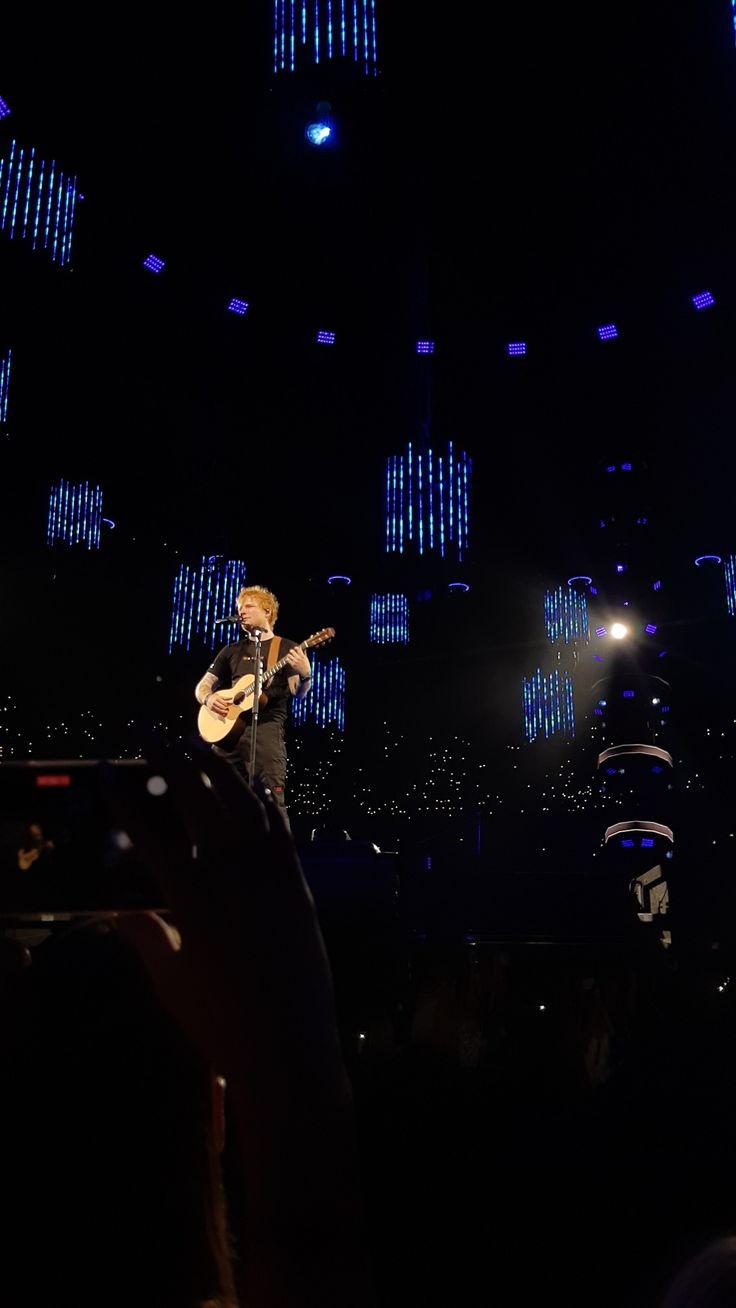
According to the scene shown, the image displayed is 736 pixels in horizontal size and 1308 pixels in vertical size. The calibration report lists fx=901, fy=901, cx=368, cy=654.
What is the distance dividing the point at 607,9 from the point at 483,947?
17.9 ft

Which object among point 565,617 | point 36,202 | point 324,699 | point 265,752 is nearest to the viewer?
point 265,752

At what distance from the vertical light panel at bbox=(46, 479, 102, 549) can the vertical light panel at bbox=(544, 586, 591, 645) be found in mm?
4626

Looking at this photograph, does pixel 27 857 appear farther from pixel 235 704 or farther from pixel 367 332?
pixel 367 332

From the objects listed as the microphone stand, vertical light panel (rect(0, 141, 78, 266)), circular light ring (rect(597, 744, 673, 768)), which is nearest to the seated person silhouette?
the microphone stand

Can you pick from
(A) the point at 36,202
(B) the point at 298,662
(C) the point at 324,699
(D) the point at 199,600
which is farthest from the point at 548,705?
(A) the point at 36,202

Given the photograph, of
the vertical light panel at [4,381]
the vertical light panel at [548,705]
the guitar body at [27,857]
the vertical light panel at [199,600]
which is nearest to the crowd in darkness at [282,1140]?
the guitar body at [27,857]

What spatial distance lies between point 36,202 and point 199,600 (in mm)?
3985

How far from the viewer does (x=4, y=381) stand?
21.9ft

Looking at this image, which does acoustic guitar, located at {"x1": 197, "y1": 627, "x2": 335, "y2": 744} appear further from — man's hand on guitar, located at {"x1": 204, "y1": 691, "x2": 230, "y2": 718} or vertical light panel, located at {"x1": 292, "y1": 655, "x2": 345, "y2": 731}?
vertical light panel, located at {"x1": 292, "y1": 655, "x2": 345, "y2": 731}

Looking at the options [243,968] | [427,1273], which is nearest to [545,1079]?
[427,1273]

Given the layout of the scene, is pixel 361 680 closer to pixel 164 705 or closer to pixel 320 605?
pixel 320 605

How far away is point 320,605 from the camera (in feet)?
31.4

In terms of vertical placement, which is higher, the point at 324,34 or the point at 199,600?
the point at 324,34

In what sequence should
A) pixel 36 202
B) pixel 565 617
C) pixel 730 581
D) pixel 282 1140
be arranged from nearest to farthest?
1. pixel 282 1140
2. pixel 36 202
3. pixel 730 581
4. pixel 565 617
